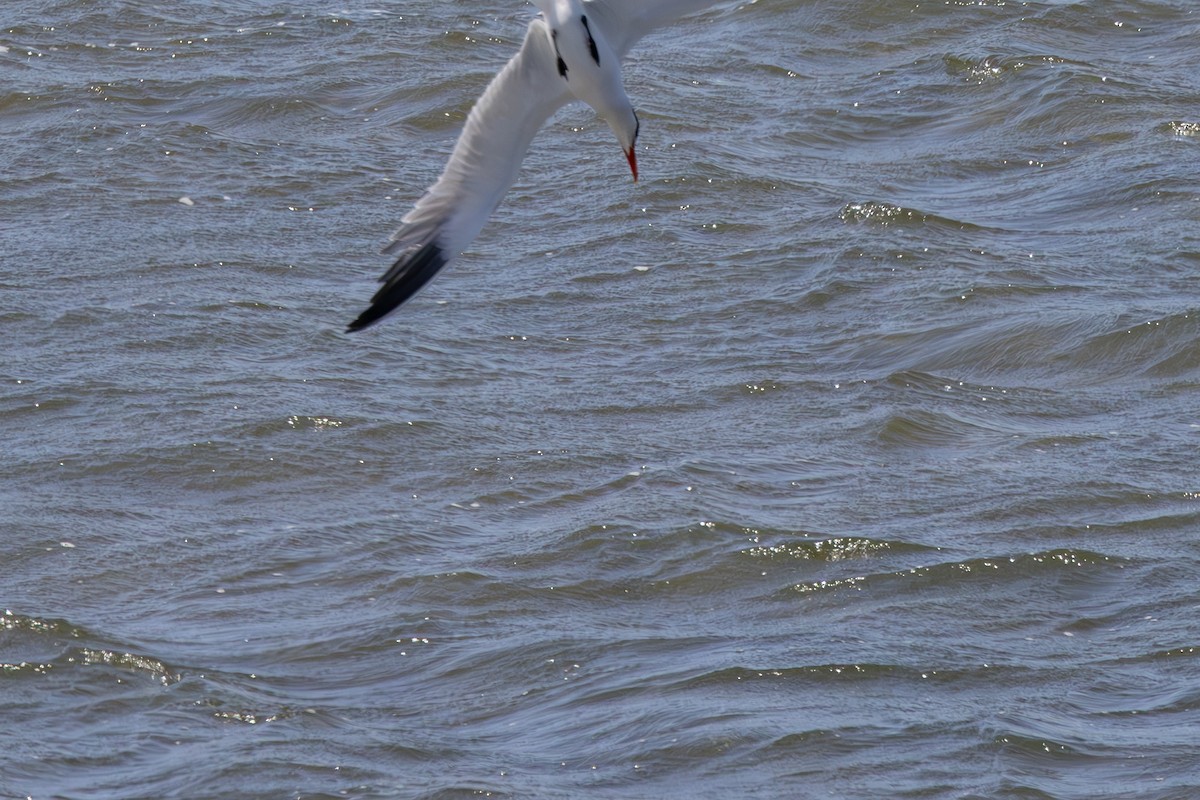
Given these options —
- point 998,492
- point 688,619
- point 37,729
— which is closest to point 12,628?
point 37,729

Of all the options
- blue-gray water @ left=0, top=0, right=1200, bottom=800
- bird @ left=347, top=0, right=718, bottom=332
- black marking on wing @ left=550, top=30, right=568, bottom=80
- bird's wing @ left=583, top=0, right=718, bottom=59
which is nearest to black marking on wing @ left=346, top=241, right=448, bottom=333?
bird @ left=347, top=0, right=718, bottom=332

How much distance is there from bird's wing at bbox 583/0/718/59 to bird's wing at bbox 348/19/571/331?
0.25 metres

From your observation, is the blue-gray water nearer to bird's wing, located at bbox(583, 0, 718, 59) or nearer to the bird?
the bird

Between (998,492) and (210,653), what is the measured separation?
117 inches

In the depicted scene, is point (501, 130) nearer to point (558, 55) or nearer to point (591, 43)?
Answer: point (558, 55)

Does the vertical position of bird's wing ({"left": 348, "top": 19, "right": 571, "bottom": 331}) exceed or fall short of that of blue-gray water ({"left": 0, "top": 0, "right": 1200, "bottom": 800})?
it exceeds it

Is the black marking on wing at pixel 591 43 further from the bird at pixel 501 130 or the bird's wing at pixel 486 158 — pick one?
the bird's wing at pixel 486 158

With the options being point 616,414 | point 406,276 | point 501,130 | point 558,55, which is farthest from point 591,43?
point 616,414

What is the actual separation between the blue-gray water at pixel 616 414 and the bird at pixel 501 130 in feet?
4.38

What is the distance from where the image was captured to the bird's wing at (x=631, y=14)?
634 cm

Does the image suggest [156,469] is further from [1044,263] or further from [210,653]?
[1044,263]

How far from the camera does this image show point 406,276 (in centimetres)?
608

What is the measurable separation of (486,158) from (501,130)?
10cm

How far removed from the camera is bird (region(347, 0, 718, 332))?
19.9 ft
